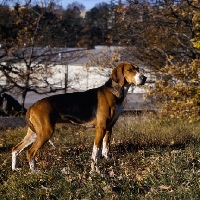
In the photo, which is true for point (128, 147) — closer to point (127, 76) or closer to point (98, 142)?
point (98, 142)

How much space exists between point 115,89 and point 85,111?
24.8 inches

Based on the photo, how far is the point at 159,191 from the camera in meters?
5.93

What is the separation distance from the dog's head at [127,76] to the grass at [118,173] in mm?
1159

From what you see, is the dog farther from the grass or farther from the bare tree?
the bare tree

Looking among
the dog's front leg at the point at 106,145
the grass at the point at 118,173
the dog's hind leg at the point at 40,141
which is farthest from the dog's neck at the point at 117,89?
the dog's hind leg at the point at 40,141

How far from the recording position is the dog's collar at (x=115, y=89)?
812cm

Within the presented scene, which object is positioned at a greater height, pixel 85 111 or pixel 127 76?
pixel 127 76

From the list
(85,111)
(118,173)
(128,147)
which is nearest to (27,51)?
(128,147)

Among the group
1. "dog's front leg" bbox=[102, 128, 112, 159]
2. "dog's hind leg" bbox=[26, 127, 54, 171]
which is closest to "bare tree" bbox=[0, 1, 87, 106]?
"dog's front leg" bbox=[102, 128, 112, 159]

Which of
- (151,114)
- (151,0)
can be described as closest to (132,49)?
(151,0)

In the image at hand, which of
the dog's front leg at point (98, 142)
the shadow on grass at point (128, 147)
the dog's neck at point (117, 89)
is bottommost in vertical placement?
the shadow on grass at point (128, 147)

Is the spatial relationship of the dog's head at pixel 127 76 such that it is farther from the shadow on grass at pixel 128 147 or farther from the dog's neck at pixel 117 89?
the shadow on grass at pixel 128 147

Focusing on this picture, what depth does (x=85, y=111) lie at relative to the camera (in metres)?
8.02

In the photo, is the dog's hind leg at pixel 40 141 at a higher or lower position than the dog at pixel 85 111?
lower
